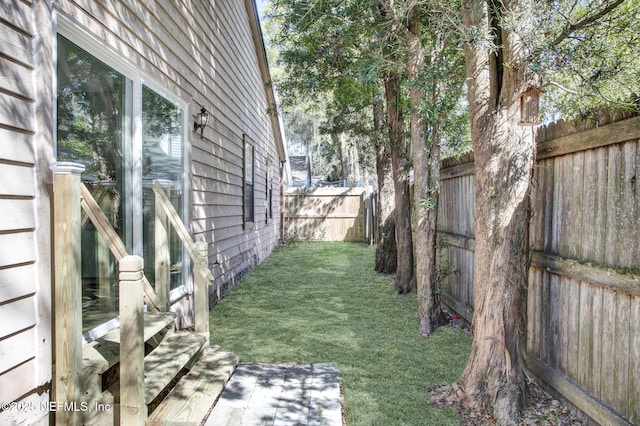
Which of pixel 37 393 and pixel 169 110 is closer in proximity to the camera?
pixel 37 393

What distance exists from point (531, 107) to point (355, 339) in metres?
2.65

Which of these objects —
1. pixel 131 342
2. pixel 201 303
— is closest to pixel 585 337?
pixel 131 342

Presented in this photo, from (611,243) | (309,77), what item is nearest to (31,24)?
(611,243)

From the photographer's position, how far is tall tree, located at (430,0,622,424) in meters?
2.59

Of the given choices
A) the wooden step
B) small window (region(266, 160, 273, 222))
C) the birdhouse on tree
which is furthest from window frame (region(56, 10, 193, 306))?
small window (region(266, 160, 273, 222))

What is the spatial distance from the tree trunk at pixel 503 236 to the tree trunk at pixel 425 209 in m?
1.45

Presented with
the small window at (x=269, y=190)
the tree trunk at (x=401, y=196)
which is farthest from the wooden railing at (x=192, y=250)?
the small window at (x=269, y=190)

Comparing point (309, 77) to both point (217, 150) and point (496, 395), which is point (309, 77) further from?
point (496, 395)

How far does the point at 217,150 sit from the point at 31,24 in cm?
370

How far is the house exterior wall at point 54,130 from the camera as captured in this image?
73.2 inches

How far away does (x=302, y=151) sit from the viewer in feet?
126

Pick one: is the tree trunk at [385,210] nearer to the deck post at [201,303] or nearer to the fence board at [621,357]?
the deck post at [201,303]

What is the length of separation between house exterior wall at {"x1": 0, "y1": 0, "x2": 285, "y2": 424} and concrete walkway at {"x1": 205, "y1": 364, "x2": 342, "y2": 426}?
3.47ft

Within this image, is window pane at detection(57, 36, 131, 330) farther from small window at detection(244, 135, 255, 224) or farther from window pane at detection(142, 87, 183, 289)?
small window at detection(244, 135, 255, 224)
